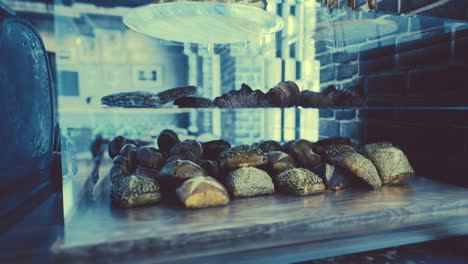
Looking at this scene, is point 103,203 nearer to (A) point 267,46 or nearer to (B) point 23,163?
(B) point 23,163

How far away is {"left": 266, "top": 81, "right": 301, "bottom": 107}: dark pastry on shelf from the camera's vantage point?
0.87m

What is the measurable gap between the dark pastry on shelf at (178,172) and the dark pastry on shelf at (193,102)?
0.67 feet

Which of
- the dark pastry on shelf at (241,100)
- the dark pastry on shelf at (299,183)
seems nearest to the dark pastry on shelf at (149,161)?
the dark pastry on shelf at (241,100)

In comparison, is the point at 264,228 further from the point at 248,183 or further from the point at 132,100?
the point at 132,100

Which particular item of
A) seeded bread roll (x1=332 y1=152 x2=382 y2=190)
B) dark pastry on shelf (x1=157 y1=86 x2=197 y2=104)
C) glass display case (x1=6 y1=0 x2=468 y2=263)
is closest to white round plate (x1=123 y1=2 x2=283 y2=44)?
glass display case (x1=6 y1=0 x2=468 y2=263)

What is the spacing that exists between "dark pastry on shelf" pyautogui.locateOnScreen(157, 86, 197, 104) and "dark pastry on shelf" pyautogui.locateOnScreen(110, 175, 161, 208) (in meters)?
0.26

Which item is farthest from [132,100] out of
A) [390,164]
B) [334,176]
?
[390,164]

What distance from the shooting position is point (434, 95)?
90 centimetres

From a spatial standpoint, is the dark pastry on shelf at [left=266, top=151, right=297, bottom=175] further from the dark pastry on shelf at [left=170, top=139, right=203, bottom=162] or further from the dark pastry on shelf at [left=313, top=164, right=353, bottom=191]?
the dark pastry on shelf at [left=170, top=139, right=203, bottom=162]

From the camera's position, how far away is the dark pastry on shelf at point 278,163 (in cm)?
79

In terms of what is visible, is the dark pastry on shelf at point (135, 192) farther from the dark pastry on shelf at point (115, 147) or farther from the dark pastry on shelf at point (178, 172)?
the dark pastry on shelf at point (115, 147)

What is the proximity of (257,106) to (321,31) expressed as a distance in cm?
38

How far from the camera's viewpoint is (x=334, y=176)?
0.77 m

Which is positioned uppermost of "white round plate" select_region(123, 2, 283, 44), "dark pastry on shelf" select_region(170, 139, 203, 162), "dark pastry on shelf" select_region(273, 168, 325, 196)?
"white round plate" select_region(123, 2, 283, 44)
